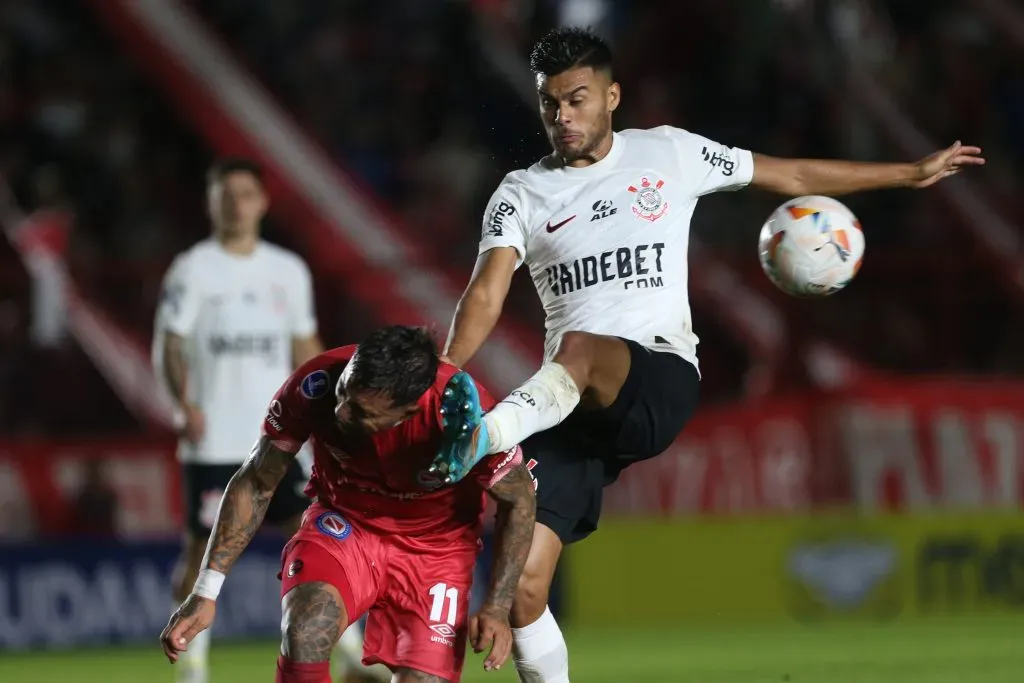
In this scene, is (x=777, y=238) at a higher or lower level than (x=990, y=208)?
lower

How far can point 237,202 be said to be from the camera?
27.1 ft

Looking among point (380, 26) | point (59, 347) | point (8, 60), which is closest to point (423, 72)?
point (380, 26)

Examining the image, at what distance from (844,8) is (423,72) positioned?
410cm

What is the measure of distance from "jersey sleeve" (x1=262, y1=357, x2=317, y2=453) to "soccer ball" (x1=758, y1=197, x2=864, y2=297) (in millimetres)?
1819

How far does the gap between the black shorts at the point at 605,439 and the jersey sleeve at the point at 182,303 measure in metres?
2.70

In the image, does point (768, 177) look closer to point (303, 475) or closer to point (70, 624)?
point (303, 475)

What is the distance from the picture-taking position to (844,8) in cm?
1639

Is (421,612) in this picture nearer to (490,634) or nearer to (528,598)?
(490,634)

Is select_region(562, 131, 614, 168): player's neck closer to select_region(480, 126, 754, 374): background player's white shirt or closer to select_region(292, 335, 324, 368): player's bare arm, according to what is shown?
select_region(480, 126, 754, 374): background player's white shirt

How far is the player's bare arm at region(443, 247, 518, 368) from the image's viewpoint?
574cm

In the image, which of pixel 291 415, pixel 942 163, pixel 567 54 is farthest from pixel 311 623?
pixel 942 163

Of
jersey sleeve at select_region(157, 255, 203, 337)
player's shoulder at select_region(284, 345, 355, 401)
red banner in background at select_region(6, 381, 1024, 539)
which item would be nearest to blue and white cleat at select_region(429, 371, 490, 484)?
player's shoulder at select_region(284, 345, 355, 401)

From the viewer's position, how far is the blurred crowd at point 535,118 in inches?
527

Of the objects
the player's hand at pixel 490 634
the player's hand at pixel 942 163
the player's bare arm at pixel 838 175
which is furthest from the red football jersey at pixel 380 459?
the player's hand at pixel 942 163
